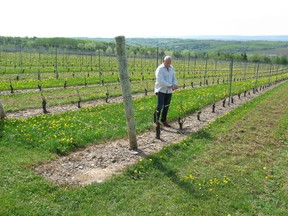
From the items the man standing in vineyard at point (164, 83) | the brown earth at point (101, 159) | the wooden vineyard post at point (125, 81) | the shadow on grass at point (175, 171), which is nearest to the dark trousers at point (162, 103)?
the man standing in vineyard at point (164, 83)

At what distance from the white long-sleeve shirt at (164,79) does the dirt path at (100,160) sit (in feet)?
5.49

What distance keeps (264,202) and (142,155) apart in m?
3.52

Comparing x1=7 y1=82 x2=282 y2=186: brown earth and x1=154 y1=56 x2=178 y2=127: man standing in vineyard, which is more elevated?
x1=154 y1=56 x2=178 y2=127: man standing in vineyard

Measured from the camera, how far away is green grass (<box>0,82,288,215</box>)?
228 inches

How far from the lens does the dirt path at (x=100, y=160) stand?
7.02 m

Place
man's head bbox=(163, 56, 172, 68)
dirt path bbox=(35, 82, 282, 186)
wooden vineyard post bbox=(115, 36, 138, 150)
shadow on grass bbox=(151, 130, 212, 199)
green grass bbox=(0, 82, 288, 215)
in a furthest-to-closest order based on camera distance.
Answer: man's head bbox=(163, 56, 172, 68), wooden vineyard post bbox=(115, 36, 138, 150), dirt path bbox=(35, 82, 282, 186), shadow on grass bbox=(151, 130, 212, 199), green grass bbox=(0, 82, 288, 215)

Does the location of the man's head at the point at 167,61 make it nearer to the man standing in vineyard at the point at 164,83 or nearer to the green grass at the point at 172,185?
the man standing in vineyard at the point at 164,83

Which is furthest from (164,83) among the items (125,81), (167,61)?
(125,81)

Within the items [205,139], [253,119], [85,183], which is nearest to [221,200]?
[85,183]

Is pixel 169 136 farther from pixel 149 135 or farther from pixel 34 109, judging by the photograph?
pixel 34 109

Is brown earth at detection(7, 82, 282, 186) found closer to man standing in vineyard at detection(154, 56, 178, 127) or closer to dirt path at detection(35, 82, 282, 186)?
dirt path at detection(35, 82, 282, 186)

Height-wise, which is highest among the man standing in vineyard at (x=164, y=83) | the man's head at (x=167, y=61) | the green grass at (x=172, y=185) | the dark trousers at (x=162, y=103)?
the man's head at (x=167, y=61)

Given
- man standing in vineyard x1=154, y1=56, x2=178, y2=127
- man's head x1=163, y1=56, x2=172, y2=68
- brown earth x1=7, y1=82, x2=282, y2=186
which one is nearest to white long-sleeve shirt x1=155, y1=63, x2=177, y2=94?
man standing in vineyard x1=154, y1=56, x2=178, y2=127

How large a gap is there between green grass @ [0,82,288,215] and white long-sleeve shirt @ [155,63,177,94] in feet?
7.37
